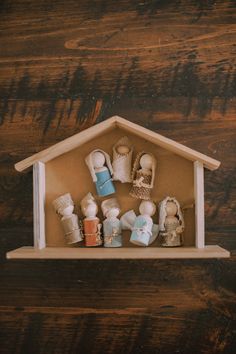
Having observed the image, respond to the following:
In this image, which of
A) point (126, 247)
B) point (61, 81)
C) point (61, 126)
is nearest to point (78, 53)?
point (61, 81)

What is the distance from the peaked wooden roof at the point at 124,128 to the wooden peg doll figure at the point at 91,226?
0.14m

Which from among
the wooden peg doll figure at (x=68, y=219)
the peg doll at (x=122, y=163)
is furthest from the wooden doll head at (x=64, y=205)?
the peg doll at (x=122, y=163)

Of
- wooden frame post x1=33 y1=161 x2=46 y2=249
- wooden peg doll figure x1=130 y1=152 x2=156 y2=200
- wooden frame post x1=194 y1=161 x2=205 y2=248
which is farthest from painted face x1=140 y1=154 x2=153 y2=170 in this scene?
wooden frame post x1=33 y1=161 x2=46 y2=249

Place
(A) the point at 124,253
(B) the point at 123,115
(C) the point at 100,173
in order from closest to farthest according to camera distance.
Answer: (A) the point at 124,253
(C) the point at 100,173
(B) the point at 123,115

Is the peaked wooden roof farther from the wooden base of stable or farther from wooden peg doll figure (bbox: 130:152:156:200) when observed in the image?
the wooden base of stable

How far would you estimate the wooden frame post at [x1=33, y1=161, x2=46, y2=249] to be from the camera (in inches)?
39.8

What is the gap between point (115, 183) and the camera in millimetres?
1083

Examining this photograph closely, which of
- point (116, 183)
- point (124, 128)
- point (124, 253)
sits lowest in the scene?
point (124, 253)

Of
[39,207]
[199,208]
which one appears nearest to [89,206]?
[39,207]

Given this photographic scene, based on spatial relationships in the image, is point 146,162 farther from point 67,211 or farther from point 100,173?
point 67,211

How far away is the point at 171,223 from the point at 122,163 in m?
0.18

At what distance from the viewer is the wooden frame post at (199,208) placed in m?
0.99

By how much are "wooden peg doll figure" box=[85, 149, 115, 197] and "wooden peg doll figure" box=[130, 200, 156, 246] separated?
9 cm

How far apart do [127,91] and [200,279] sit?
51 centimetres
